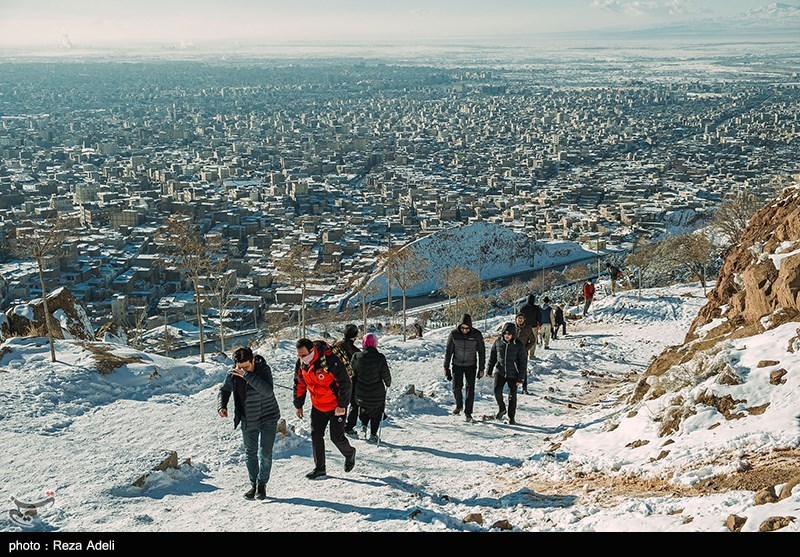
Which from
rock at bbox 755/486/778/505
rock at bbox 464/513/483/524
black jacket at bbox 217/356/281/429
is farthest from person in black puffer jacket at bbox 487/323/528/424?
rock at bbox 755/486/778/505

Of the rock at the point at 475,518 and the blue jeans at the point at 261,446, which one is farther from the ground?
the blue jeans at the point at 261,446

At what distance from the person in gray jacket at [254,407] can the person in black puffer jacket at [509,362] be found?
9.85ft

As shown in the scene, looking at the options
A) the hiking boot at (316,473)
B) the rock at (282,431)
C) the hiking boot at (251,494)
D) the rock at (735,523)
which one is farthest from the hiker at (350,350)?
the rock at (735,523)

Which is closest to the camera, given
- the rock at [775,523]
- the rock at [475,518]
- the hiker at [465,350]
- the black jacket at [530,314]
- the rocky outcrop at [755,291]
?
the rock at [775,523]

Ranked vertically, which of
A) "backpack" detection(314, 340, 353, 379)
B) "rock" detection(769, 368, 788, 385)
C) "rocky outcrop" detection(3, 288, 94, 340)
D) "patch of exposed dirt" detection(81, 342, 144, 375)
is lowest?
"rocky outcrop" detection(3, 288, 94, 340)

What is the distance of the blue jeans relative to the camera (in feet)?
18.6

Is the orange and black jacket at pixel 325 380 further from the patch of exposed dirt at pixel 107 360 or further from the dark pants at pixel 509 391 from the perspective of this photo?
the patch of exposed dirt at pixel 107 360

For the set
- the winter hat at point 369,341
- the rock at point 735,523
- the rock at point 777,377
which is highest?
the winter hat at point 369,341

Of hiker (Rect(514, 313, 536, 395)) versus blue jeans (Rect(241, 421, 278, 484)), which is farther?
hiker (Rect(514, 313, 536, 395))

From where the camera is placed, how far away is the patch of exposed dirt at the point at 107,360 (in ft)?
31.6

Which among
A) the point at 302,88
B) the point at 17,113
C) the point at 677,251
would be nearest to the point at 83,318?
the point at 677,251

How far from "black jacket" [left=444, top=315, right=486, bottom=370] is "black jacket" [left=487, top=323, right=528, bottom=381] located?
26 cm

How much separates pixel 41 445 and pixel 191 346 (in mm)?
20380

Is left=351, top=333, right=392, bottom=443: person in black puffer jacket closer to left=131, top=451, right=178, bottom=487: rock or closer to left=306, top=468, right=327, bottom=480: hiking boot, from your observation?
left=306, top=468, right=327, bottom=480: hiking boot
